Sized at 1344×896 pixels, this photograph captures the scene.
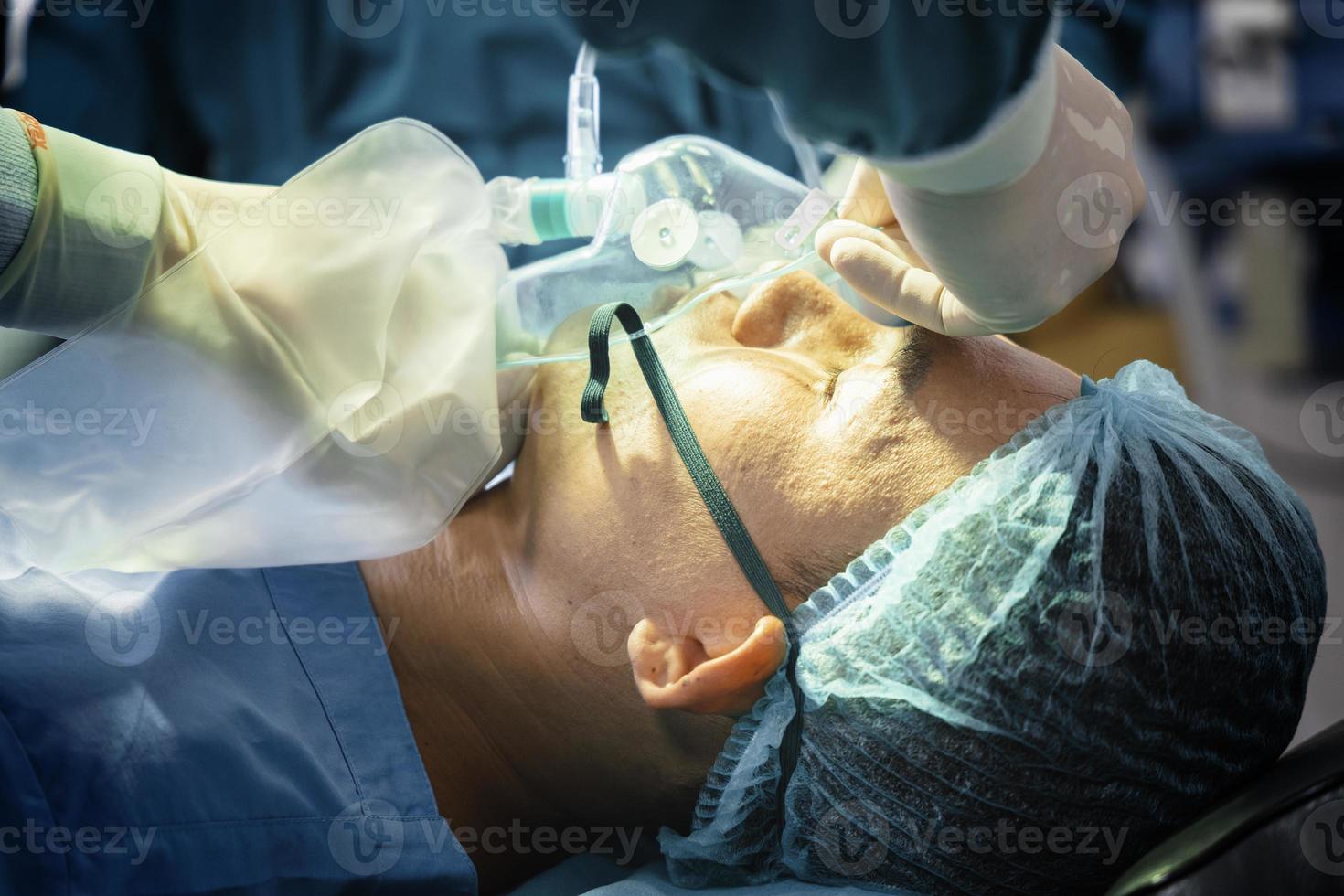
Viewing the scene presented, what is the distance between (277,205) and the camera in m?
0.89

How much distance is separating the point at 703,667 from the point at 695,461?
19cm

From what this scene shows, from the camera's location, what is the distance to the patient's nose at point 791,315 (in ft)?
3.35

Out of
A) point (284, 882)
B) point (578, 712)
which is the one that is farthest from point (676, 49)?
point (284, 882)

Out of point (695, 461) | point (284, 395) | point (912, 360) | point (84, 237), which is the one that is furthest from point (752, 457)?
point (84, 237)

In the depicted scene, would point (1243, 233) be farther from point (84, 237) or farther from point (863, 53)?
point (84, 237)

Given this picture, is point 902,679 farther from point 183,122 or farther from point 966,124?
point 183,122

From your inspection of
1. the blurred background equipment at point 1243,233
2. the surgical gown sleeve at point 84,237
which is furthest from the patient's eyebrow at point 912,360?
the blurred background equipment at point 1243,233

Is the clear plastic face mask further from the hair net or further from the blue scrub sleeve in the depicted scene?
the blue scrub sleeve

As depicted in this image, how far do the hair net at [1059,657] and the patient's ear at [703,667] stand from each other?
27mm

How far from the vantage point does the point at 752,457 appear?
0.92 meters

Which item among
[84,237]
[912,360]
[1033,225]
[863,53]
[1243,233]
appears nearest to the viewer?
[863,53]

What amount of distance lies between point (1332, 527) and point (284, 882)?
224cm

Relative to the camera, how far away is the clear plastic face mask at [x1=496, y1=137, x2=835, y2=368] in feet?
3.49

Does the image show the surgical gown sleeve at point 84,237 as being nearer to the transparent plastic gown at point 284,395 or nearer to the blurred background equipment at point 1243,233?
the transparent plastic gown at point 284,395
